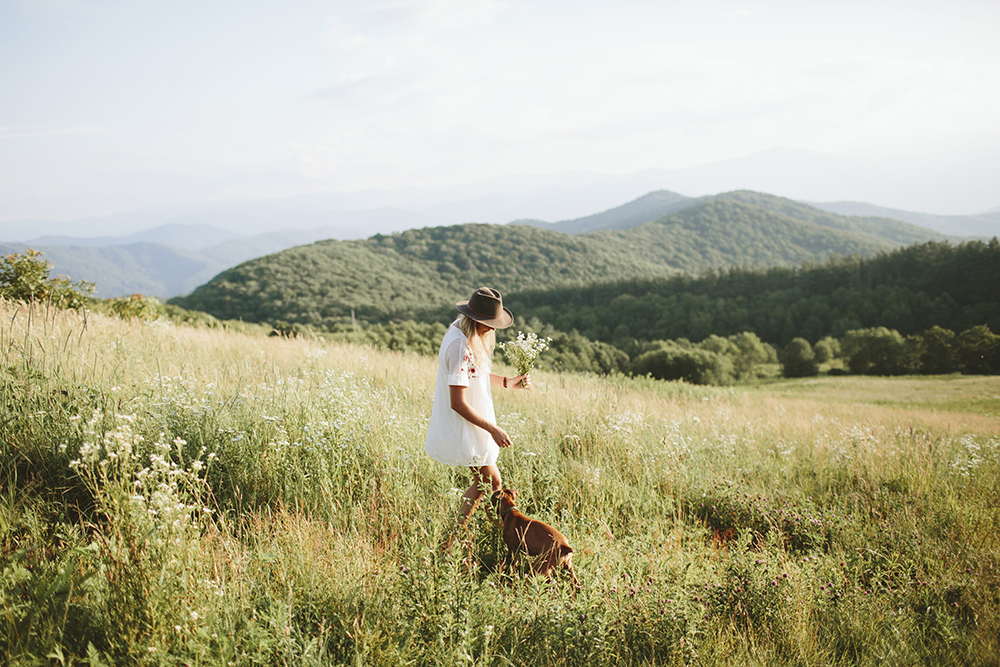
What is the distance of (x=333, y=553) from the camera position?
116 inches

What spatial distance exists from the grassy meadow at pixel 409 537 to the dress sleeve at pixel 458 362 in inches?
36.0

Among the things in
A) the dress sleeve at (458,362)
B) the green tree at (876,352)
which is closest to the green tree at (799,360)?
the green tree at (876,352)

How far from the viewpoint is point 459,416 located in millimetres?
3471

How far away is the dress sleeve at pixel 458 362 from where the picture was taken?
3248 mm

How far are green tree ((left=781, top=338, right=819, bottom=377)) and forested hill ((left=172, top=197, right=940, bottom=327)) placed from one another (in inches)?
1686

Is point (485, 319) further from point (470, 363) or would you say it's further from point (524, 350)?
point (524, 350)

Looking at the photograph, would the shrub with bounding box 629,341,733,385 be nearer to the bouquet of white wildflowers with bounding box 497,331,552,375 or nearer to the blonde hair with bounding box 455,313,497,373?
the bouquet of white wildflowers with bounding box 497,331,552,375

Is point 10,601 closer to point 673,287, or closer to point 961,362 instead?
point 961,362

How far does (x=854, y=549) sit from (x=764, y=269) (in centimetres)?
9524

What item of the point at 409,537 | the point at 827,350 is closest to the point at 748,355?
the point at 827,350

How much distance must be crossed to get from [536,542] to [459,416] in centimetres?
102

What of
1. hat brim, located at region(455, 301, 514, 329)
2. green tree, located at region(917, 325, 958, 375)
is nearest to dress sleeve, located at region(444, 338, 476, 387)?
hat brim, located at region(455, 301, 514, 329)

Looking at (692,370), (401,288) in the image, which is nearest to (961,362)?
(692,370)

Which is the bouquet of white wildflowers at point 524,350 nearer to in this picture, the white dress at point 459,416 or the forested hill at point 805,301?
the white dress at point 459,416
